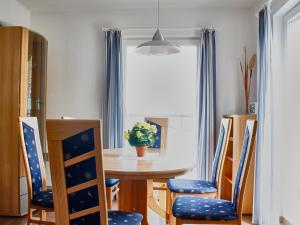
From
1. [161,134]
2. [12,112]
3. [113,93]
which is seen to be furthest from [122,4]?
Answer: [12,112]

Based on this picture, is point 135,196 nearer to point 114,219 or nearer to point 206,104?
point 114,219

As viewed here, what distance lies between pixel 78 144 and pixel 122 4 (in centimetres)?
297

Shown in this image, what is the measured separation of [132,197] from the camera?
2.19 metres

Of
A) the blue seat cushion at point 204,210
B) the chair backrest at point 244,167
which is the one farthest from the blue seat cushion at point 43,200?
the chair backrest at point 244,167

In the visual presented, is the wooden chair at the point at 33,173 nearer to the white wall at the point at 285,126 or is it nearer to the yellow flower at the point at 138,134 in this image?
the yellow flower at the point at 138,134

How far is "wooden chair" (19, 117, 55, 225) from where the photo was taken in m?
2.23

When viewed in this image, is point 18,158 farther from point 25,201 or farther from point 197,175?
point 197,175

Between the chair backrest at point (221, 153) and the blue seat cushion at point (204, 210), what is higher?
the chair backrest at point (221, 153)

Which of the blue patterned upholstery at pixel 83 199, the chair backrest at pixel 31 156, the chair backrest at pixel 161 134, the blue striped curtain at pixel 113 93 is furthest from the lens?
the blue striped curtain at pixel 113 93

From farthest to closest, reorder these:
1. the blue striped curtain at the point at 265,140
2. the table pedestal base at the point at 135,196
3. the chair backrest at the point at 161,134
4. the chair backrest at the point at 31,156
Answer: the chair backrest at the point at 161,134
the blue striped curtain at the point at 265,140
the chair backrest at the point at 31,156
the table pedestal base at the point at 135,196

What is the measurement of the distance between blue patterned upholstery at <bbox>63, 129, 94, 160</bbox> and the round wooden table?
44 centimetres

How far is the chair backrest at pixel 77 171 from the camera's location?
1399 millimetres

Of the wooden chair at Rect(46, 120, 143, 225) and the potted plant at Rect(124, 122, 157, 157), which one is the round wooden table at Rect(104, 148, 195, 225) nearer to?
the potted plant at Rect(124, 122, 157, 157)

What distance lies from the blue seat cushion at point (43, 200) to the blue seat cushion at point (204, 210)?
34.7 inches
